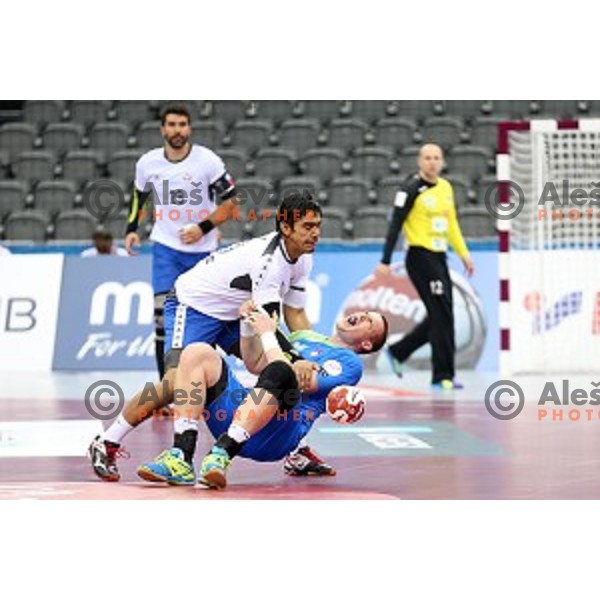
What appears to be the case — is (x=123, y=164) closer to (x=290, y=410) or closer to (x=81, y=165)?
(x=81, y=165)

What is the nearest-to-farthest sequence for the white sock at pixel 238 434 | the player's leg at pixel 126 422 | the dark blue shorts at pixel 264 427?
the white sock at pixel 238 434 < the dark blue shorts at pixel 264 427 < the player's leg at pixel 126 422

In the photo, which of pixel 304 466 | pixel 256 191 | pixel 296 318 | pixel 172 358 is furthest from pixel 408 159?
pixel 172 358

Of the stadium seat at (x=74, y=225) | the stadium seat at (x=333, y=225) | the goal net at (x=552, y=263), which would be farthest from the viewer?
the stadium seat at (x=74, y=225)

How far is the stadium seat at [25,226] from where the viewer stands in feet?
66.8

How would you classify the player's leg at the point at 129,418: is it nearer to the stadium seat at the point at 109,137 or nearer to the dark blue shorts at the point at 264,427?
the dark blue shorts at the point at 264,427

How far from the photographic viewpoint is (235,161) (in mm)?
21297

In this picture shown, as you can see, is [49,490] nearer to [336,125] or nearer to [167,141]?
[167,141]

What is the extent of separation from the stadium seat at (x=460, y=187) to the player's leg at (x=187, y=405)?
13631 millimetres

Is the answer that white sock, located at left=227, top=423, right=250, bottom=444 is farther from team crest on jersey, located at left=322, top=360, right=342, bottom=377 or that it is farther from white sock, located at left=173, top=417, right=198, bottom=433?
team crest on jersey, located at left=322, top=360, right=342, bottom=377

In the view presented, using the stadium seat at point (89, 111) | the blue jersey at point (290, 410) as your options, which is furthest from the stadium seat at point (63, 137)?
the blue jersey at point (290, 410)

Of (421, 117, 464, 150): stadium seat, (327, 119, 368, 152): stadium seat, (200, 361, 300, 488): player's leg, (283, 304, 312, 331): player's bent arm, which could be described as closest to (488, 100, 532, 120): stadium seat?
(421, 117, 464, 150): stadium seat

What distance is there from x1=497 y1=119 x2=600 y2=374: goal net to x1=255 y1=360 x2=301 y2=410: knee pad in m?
9.30

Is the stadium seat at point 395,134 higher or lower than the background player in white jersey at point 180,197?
higher

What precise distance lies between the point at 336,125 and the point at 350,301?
5.45m
